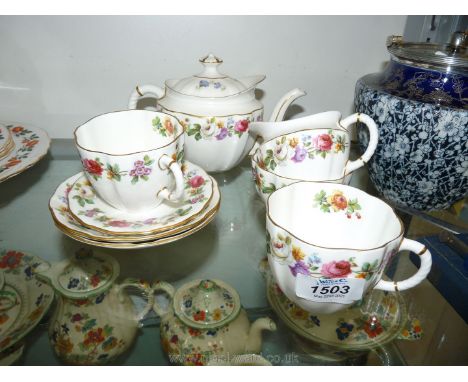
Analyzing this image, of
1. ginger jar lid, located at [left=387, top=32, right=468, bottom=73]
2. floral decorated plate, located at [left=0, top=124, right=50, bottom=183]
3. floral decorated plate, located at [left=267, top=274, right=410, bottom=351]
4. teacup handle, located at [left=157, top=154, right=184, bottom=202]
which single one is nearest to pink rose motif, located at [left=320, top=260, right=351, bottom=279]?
floral decorated plate, located at [left=267, top=274, right=410, bottom=351]

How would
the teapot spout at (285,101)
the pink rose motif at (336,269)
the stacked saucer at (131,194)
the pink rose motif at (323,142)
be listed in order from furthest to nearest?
the teapot spout at (285,101) → the pink rose motif at (323,142) → the stacked saucer at (131,194) → the pink rose motif at (336,269)

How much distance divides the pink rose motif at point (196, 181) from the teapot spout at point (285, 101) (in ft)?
0.66

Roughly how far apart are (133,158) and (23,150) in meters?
0.33

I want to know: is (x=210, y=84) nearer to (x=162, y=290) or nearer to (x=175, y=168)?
(x=175, y=168)

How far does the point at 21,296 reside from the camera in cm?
55

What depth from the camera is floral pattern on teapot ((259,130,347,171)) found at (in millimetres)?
611

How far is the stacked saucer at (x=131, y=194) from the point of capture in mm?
503

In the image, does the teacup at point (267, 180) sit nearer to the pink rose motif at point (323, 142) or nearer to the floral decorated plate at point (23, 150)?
the pink rose motif at point (323, 142)

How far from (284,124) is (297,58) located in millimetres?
239

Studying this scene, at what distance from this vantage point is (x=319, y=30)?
777 millimetres

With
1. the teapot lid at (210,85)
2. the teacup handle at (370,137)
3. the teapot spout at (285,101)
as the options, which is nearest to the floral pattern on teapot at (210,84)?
the teapot lid at (210,85)

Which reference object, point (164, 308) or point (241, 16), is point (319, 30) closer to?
point (241, 16)
